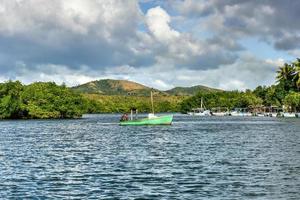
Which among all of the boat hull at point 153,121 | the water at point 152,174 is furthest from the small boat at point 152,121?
the water at point 152,174

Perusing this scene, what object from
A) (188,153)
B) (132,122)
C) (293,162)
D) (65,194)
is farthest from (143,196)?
(132,122)

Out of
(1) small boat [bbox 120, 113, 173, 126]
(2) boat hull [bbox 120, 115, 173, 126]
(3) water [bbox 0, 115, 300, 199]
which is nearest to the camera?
(3) water [bbox 0, 115, 300, 199]

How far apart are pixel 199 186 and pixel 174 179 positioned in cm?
406

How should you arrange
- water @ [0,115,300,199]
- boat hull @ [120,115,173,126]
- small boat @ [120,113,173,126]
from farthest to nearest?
boat hull @ [120,115,173,126]
small boat @ [120,113,173,126]
water @ [0,115,300,199]

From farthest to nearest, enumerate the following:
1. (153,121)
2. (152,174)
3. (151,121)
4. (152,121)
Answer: (153,121) < (151,121) < (152,121) < (152,174)

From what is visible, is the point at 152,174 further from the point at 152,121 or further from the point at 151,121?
the point at 151,121

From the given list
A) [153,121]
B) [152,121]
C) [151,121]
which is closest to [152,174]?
[152,121]

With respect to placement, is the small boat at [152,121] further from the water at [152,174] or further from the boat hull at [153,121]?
the water at [152,174]

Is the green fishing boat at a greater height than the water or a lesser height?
greater

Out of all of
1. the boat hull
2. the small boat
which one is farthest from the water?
the boat hull

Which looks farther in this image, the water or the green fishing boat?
the green fishing boat

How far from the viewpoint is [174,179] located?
43.4 meters

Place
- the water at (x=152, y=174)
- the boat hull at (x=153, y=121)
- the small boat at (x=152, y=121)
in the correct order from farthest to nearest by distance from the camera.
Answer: the boat hull at (x=153, y=121) < the small boat at (x=152, y=121) < the water at (x=152, y=174)

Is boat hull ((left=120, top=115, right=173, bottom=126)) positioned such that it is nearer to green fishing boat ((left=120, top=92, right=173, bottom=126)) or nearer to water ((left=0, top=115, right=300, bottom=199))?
green fishing boat ((left=120, top=92, right=173, bottom=126))
